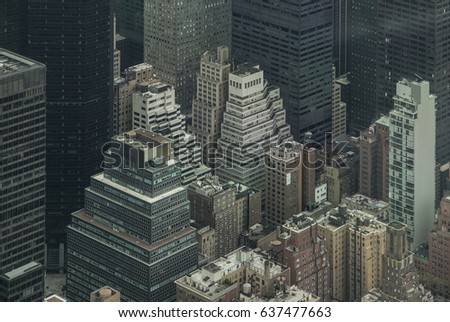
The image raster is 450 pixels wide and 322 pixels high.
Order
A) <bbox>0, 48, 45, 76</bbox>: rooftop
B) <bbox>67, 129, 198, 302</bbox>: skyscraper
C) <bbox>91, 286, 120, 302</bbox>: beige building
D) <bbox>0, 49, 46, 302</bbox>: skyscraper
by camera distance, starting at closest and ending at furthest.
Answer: <bbox>0, 48, 45, 76</bbox>: rooftop < <bbox>0, 49, 46, 302</bbox>: skyscraper < <bbox>91, 286, 120, 302</bbox>: beige building < <bbox>67, 129, 198, 302</bbox>: skyscraper

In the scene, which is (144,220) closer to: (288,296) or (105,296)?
(105,296)

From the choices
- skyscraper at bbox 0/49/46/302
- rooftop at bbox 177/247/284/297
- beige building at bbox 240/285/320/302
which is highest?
skyscraper at bbox 0/49/46/302

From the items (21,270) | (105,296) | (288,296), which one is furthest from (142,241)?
(21,270)

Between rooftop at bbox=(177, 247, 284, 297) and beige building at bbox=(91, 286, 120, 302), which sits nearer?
beige building at bbox=(91, 286, 120, 302)

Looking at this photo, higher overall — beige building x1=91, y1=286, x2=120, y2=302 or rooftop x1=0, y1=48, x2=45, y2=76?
rooftop x1=0, y1=48, x2=45, y2=76

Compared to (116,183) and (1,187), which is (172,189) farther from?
(1,187)

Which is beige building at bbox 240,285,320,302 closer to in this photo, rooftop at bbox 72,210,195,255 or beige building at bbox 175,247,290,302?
beige building at bbox 175,247,290,302

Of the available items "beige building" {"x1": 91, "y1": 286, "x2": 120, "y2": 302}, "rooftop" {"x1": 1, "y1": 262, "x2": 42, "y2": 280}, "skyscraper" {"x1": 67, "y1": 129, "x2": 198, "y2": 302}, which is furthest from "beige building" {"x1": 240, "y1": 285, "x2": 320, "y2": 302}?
"rooftop" {"x1": 1, "y1": 262, "x2": 42, "y2": 280}
